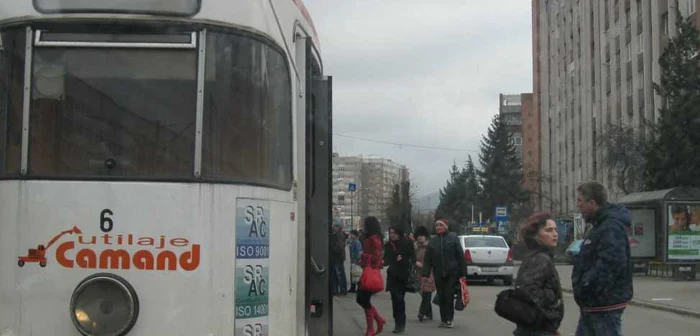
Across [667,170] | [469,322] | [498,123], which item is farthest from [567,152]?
[469,322]

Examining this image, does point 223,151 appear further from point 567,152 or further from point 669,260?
point 567,152

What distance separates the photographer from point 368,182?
293 ft

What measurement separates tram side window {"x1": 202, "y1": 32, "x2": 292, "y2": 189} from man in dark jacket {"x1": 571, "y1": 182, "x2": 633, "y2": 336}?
221 cm

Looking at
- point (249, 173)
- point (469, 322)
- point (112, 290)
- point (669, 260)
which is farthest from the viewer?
point (669, 260)

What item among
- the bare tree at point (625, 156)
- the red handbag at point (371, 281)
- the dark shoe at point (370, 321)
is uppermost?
the bare tree at point (625, 156)

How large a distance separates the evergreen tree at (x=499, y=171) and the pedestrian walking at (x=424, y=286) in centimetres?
6692

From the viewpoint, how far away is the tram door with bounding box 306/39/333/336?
6645 mm

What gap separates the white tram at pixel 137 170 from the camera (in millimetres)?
4840

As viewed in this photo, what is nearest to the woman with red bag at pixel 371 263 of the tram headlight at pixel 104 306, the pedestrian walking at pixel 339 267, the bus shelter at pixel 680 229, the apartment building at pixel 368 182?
the tram headlight at pixel 104 306

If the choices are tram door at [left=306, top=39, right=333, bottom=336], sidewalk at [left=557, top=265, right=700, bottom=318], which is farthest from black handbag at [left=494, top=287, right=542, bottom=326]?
sidewalk at [left=557, top=265, right=700, bottom=318]

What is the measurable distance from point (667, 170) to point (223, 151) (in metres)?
28.3

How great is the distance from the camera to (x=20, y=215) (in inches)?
193

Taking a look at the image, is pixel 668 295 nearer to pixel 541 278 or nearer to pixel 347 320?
pixel 347 320

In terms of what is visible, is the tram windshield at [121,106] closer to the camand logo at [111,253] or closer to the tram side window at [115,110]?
the tram side window at [115,110]
